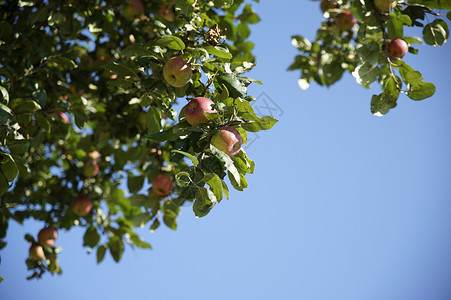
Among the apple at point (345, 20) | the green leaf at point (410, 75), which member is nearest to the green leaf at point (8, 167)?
the green leaf at point (410, 75)

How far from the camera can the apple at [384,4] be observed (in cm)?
184

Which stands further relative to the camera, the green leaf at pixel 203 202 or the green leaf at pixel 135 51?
the green leaf at pixel 135 51

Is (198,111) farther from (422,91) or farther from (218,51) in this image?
(422,91)

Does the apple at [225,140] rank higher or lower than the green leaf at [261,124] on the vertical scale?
lower

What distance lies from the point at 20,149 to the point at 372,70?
157 cm

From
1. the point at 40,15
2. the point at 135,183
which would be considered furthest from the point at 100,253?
the point at 40,15

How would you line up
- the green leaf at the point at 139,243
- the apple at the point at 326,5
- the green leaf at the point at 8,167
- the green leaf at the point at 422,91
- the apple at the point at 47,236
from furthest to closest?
the apple at the point at 326,5
the green leaf at the point at 139,243
the apple at the point at 47,236
the green leaf at the point at 422,91
the green leaf at the point at 8,167

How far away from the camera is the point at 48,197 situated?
2.84 m

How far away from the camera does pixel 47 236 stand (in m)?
2.64

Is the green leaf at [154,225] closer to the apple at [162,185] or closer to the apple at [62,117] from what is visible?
the apple at [162,185]

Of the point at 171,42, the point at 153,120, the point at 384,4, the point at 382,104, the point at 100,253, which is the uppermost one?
the point at 384,4

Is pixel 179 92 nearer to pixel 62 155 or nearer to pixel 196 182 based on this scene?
pixel 196 182

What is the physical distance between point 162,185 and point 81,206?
67 centimetres

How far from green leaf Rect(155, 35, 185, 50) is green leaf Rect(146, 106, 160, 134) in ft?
1.03
